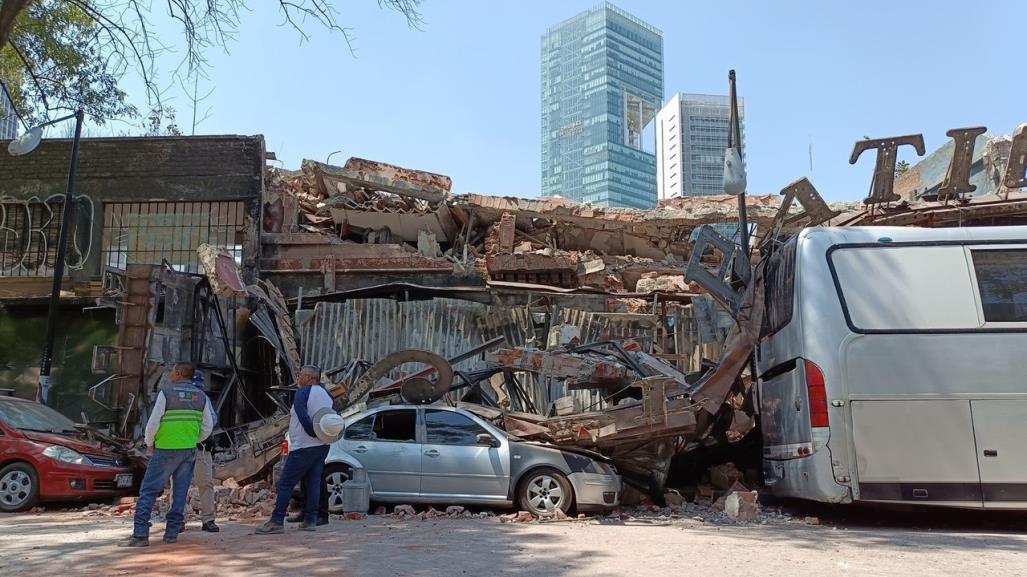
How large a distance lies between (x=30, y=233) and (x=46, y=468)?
32.1 feet

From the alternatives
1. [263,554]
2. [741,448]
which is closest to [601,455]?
[741,448]

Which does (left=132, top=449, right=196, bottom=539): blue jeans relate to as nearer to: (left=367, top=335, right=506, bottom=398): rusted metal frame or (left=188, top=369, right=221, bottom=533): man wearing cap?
(left=188, top=369, right=221, bottom=533): man wearing cap

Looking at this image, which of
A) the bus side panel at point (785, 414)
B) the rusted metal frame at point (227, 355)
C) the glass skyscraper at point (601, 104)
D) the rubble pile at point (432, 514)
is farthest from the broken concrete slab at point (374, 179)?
the glass skyscraper at point (601, 104)

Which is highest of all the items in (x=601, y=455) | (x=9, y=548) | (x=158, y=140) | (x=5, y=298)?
(x=158, y=140)

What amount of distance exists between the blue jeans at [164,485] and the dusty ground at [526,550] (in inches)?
7.5

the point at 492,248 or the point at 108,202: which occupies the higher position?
the point at 108,202

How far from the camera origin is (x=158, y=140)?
1733 cm

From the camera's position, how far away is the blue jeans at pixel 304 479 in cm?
707

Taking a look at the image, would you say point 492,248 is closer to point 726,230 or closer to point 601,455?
point 726,230

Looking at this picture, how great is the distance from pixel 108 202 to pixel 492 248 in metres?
8.62

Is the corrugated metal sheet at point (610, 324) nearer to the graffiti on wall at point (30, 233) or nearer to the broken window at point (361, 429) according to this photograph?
the broken window at point (361, 429)

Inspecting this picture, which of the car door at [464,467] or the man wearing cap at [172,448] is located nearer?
the man wearing cap at [172,448]

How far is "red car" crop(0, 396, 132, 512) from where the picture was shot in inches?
392

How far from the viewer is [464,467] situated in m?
9.16
